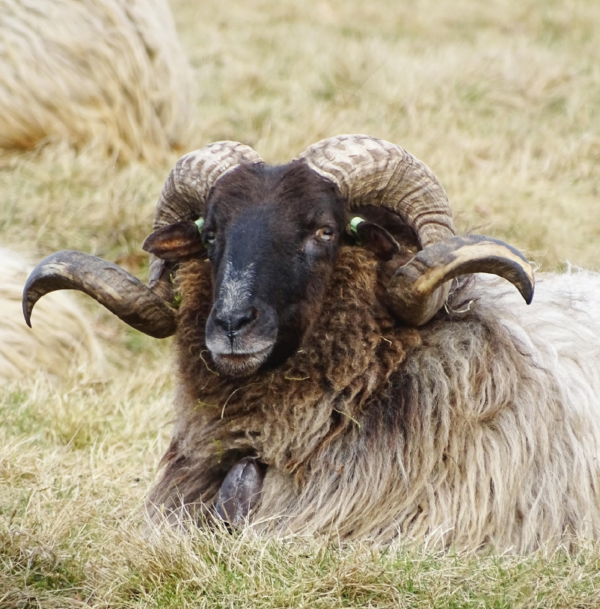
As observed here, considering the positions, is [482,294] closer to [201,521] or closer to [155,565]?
[201,521]

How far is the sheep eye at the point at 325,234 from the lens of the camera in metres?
4.77

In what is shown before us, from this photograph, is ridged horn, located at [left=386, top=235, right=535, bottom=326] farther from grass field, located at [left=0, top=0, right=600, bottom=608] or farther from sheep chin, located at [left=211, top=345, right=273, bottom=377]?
grass field, located at [left=0, top=0, right=600, bottom=608]

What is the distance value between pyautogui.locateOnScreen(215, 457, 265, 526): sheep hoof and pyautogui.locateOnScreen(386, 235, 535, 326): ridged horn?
0.99 meters

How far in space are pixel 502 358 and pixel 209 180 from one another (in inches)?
59.2

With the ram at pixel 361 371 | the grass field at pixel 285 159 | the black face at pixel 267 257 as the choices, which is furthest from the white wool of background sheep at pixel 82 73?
the black face at pixel 267 257

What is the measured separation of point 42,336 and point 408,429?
347cm

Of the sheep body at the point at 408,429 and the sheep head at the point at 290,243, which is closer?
the sheep head at the point at 290,243

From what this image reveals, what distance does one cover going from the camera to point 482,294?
16.5 feet

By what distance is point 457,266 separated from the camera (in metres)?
4.41

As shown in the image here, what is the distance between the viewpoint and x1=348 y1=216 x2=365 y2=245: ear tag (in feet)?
15.9

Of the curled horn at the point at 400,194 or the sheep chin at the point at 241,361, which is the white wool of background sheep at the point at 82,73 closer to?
the curled horn at the point at 400,194

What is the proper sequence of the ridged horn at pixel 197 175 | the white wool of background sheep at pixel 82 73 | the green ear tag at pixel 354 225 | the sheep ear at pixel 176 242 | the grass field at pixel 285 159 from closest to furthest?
the grass field at pixel 285 159, the green ear tag at pixel 354 225, the ridged horn at pixel 197 175, the sheep ear at pixel 176 242, the white wool of background sheep at pixel 82 73

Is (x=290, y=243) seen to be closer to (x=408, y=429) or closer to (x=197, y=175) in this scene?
(x=197, y=175)

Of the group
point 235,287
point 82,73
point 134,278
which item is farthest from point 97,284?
point 82,73
